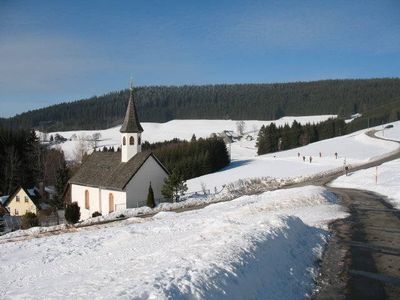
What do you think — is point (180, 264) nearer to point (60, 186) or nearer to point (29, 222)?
point (29, 222)

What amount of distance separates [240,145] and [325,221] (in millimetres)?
119685

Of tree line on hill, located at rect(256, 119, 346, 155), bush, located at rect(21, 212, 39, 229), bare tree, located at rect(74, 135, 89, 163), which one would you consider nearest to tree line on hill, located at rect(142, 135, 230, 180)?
bare tree, located at rect(74, 135, 89, 163)

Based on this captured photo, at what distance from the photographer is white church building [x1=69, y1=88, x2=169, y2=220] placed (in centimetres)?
4053

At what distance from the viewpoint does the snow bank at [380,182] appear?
28797mm

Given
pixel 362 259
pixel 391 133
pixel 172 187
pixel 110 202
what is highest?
pixel 391 133

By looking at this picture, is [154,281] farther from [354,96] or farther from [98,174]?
[354,96]

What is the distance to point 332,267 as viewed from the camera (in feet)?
38.0

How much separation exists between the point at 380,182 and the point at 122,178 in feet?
73.1

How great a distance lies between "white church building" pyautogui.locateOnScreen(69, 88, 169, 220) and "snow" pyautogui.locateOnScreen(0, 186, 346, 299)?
21.1 m

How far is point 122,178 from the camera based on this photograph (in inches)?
1612

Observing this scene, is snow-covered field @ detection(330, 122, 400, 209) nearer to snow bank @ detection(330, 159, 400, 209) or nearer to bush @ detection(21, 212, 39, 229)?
snow bank @ detection(330, 159, 400, 209)

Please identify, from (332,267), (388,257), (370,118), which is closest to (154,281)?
(332,267)

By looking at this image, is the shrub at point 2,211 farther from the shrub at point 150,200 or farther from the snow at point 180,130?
the snow at point 180,130

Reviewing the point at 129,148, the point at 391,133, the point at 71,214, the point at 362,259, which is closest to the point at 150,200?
the point at 129,148
